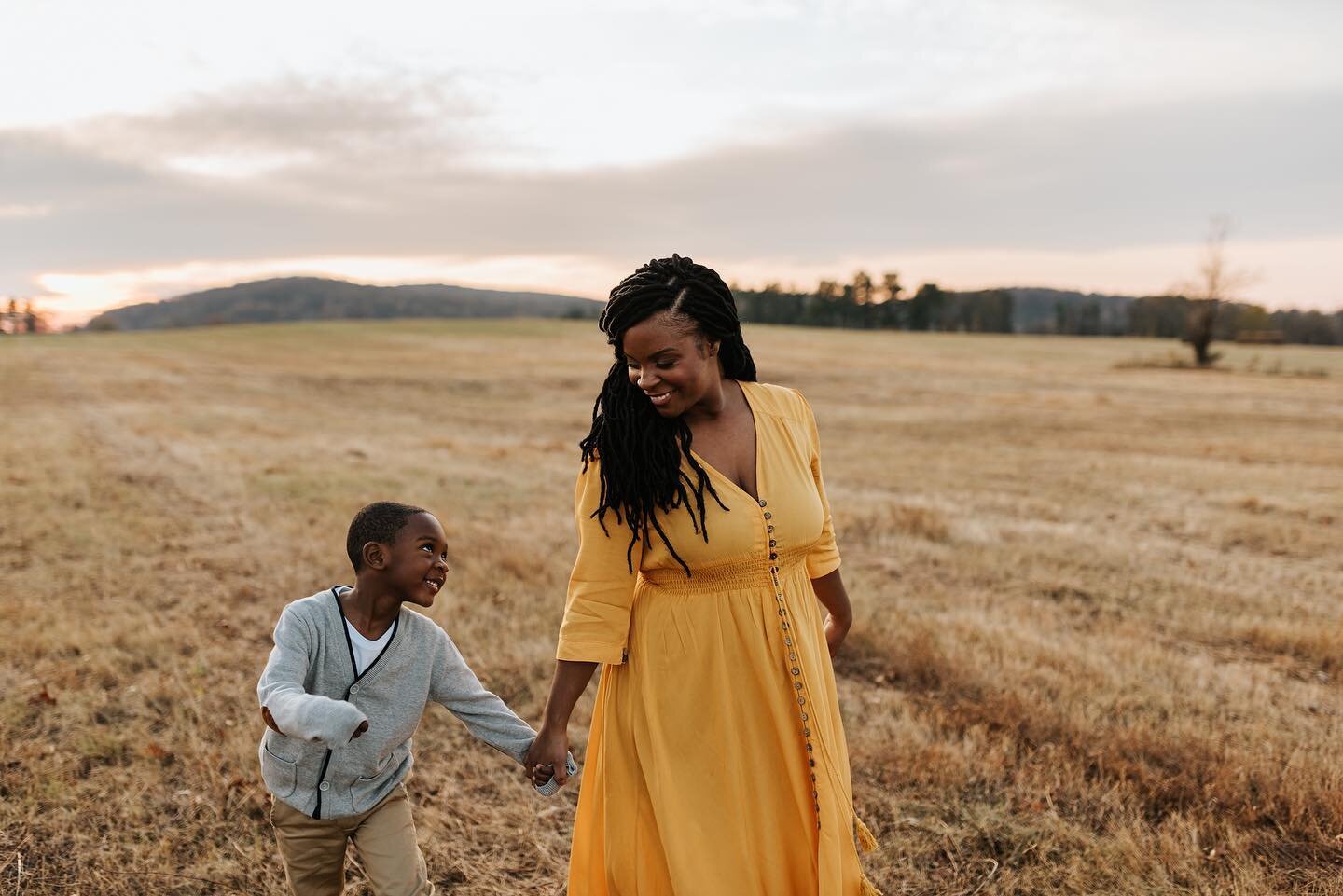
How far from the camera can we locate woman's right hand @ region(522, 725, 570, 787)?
2680 mm

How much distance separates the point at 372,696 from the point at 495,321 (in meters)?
70.0

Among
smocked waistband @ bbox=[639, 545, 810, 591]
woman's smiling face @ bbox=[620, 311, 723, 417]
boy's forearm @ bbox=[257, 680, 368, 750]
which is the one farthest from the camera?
smocked waistband @ bbox=[639, 545, 810, 591]

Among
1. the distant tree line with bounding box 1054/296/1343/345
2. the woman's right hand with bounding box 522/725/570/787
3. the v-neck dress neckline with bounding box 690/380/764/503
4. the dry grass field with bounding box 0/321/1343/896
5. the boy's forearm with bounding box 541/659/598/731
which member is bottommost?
the dry grass field with bounding box 0/321/1343/896

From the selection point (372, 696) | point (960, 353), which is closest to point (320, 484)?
point (372, 696)

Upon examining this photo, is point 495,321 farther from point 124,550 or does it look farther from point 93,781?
point 93,781

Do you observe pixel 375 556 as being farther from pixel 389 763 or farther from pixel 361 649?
pixel 389 763

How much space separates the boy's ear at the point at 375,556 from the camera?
103 inches

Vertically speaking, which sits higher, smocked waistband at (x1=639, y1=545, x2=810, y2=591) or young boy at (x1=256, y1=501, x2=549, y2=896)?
smocked waistband at (x1=639, y1=545, x2=810, y2=591)

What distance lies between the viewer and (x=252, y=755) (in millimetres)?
4465

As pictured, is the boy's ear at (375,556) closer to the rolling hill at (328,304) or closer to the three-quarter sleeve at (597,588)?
the three-quarter sleeve at (597,588)

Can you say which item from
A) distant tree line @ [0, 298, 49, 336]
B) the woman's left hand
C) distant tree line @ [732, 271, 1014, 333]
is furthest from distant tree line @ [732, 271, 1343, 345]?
the woman's left hand

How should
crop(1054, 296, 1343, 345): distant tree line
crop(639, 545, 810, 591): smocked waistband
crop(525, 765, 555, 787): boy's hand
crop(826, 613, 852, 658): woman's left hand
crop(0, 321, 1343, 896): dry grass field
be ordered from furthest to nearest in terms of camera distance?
crop(1054, 296, 1343, 345): distant tree line → crop(0, 321, 1343, 896): dry grass field → crop(826, 613, 852, 658): woman's left hand → crop(525, 765, 555, 787): boy's hand → crop(639, 545, 810, 591): smocked waistband

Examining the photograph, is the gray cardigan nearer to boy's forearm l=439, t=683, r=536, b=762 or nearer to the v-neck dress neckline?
boy's forearm l=439, t=683, r=536, b=762

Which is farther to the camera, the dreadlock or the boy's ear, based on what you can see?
the boy's ear
